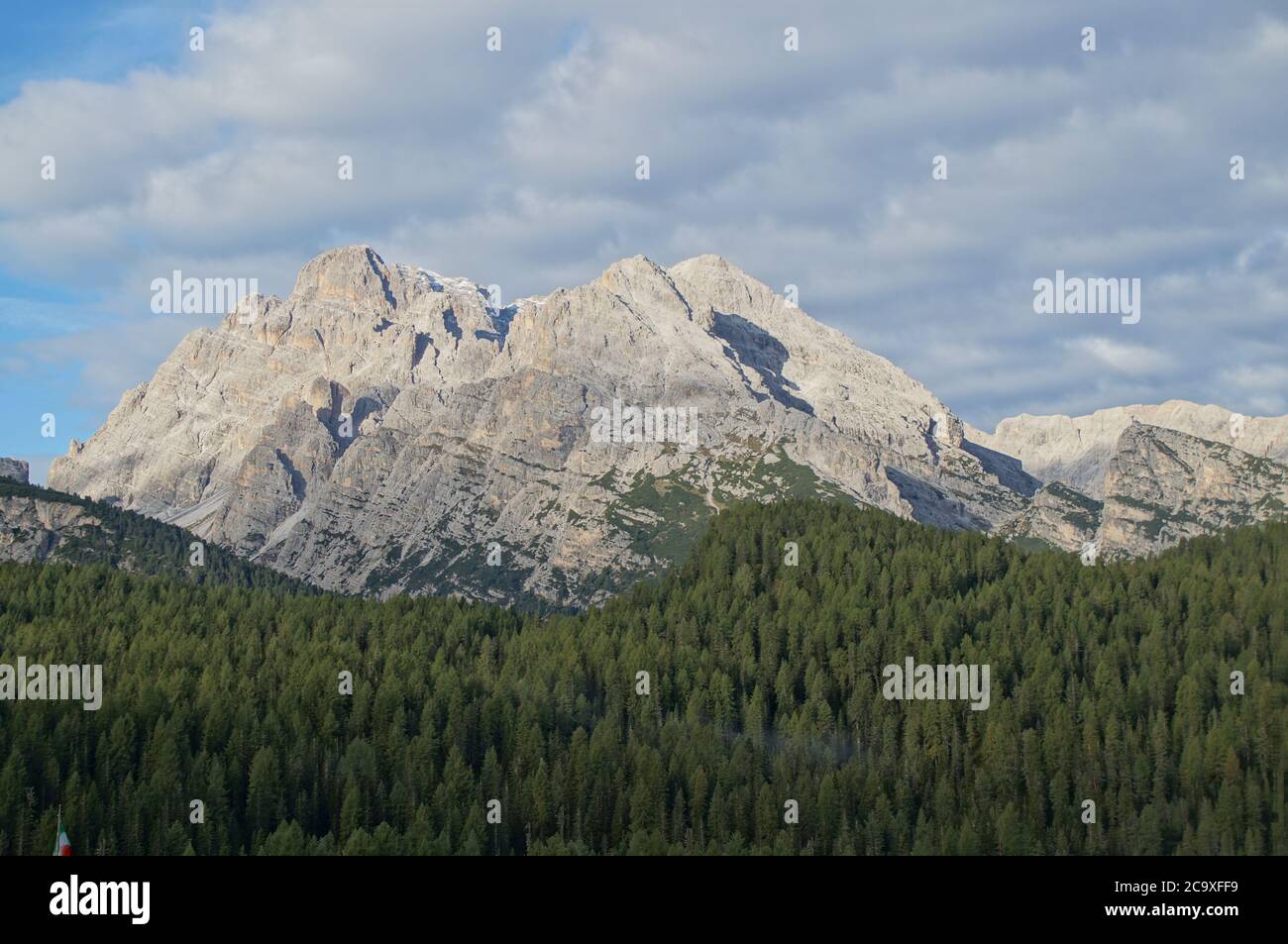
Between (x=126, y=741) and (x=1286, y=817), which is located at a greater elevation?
(x=126, y=741)
